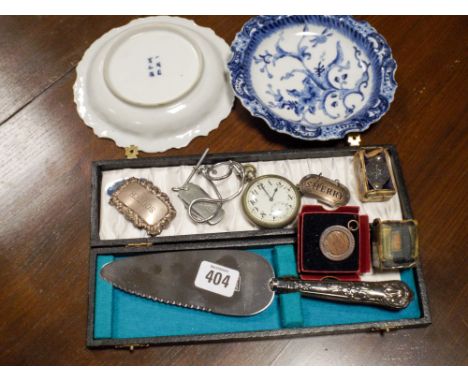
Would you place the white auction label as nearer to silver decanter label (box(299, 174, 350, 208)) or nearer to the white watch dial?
the white watch dial

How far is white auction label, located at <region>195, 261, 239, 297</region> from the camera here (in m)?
1.06

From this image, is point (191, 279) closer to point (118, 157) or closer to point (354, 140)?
point (118, 157)

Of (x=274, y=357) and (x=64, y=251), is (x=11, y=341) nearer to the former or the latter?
(x=64, y=251)

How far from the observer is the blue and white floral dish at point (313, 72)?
46.1 inches

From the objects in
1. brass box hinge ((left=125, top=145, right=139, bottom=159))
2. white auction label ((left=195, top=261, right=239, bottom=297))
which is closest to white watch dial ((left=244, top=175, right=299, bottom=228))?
white auction label ((left=195, top=261, right=239, bottom=297))

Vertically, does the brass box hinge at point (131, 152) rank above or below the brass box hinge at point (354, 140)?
below

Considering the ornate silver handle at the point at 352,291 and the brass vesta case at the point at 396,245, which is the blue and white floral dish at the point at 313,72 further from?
the ornate silver handle at the point at 352,291

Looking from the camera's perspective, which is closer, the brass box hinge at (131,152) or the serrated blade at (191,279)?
the serrated blade at (191,279)

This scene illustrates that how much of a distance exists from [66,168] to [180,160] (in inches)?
11.2

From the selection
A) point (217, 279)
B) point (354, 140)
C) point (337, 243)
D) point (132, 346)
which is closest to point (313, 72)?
point (354, 140)

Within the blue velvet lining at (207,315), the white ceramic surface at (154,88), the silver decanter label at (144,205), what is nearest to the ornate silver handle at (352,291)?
the blue velvet lining at (207,315)

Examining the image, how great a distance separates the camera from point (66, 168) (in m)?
1.21

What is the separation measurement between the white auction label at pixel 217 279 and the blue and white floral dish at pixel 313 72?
0.35 meters

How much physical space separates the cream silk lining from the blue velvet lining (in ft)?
0.31
